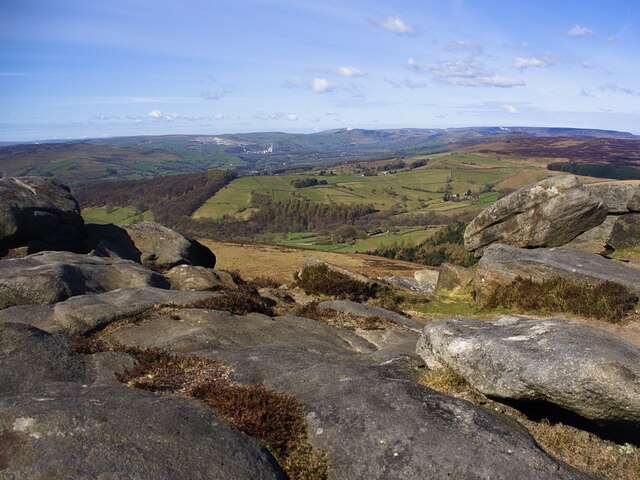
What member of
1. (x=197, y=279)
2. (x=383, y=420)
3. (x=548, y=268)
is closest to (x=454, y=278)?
(x=548, y=268)

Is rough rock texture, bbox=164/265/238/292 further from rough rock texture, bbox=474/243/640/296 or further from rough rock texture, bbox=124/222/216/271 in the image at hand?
rough rock texture, bbox=474/243/640/296

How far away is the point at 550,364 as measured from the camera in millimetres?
8781

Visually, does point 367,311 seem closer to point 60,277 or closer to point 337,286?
point 337,286

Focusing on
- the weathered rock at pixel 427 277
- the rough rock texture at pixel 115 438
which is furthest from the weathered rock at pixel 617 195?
the rough rock texture at pixel 115 438

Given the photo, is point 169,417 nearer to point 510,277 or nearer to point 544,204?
point 510,277

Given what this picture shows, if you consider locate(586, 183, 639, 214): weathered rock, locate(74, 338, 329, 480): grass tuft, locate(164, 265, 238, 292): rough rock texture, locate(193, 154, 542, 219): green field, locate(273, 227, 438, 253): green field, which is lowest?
locate(273, 227, 438, 253): green field

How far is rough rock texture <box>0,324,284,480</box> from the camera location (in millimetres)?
6012

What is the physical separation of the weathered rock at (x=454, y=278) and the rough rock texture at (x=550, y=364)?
15044 mm

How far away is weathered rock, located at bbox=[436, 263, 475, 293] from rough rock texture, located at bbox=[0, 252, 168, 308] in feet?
49.3

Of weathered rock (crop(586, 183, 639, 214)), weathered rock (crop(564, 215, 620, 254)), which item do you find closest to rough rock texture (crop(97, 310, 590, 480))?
weathered rock (crop(564, 215, 620, 254))

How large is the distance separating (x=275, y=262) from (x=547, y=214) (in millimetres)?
21559

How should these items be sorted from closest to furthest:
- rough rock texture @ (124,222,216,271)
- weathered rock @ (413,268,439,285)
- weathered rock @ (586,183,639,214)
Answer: rough rock texture @ (124,222,216,271) → weathered rock @ (586,183,639,214) → weathered rock @ (413,268,439,285)

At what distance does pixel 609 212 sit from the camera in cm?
2988

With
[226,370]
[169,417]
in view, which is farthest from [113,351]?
[169,417]
